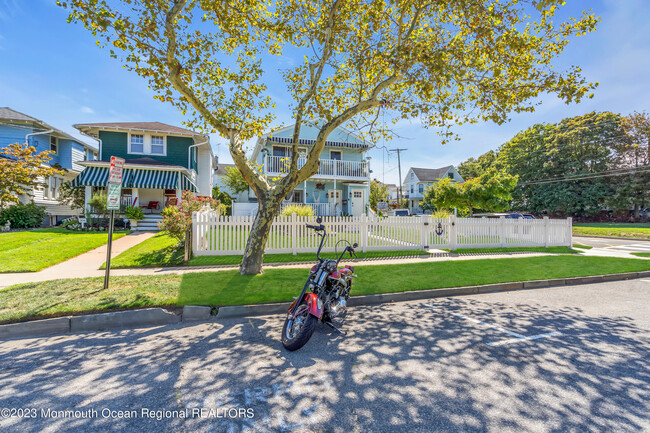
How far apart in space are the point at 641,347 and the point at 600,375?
138 centimetres

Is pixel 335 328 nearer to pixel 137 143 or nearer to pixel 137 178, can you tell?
pixel 137 178

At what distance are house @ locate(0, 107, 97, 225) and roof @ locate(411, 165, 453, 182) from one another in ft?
143

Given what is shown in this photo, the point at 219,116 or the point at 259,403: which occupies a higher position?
the point at 219,116

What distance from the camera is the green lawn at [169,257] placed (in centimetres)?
831

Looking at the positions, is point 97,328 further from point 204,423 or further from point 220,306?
point 204,423

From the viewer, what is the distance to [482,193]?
1870 cm

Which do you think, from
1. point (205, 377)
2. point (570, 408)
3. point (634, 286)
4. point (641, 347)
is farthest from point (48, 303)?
point (634, 286)

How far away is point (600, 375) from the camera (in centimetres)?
313

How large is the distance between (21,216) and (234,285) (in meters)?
16.8

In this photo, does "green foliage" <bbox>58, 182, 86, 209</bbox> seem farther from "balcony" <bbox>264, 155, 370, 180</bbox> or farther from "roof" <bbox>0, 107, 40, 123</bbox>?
"balcony" <bbox>264, 155, 370, 180</bbox>

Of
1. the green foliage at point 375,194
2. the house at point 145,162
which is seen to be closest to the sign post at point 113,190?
the house at point 145,162

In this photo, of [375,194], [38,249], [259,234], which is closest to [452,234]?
[259,234]

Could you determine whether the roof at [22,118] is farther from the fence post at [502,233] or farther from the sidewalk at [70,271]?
the fence post at [502,233]

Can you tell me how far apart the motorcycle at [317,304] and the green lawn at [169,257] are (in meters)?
5.01
